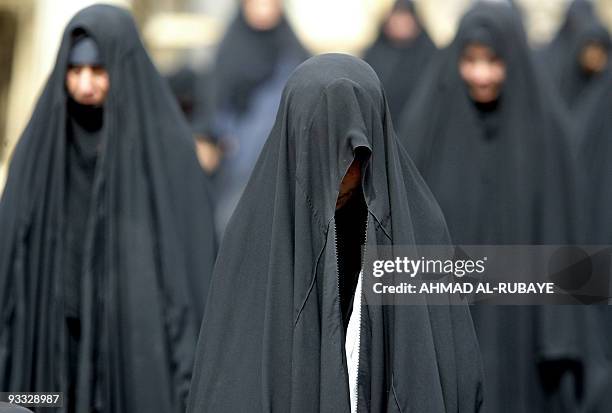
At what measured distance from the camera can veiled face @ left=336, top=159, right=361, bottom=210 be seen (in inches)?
171

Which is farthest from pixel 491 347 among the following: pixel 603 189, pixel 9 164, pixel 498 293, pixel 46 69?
pixel 46 69

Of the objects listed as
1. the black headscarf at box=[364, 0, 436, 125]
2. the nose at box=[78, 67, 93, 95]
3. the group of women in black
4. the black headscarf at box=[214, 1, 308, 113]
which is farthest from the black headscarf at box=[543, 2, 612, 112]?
the nose at box=[78, 67, 93, 95]

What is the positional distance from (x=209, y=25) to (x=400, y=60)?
4672 mm

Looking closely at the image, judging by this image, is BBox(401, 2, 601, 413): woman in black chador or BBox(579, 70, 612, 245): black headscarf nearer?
BBox(401, 2, 601, 413): woman in black chador

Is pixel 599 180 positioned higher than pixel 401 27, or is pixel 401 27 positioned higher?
pixel 401 27

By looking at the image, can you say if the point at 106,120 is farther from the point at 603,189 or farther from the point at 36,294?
the point at 603,189

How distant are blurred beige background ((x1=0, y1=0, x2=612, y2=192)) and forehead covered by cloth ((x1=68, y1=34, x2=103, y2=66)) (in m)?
Result: 5.53

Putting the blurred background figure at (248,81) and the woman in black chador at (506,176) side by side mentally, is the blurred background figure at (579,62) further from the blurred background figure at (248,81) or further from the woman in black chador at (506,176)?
the woman in black chador at (506,176)

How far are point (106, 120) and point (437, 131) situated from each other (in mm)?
1248

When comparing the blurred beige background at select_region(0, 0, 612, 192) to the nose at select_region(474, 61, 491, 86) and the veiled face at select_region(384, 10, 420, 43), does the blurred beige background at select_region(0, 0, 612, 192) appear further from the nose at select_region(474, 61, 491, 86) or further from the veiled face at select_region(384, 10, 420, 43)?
the nose at select_region(474, 61, 491, 86)

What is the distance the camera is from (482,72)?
6207 mm

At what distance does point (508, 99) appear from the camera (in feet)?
20.2

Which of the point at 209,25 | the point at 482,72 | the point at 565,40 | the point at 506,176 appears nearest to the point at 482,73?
the point at 482,72

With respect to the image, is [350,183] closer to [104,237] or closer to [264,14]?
[104,237]
